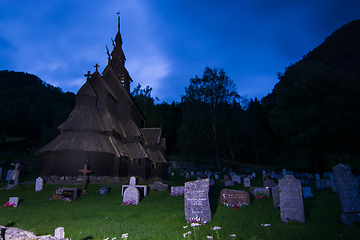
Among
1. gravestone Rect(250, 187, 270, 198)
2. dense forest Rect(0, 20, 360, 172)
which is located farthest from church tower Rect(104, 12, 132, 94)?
gravestone Rect(250, 187, 270, 198)

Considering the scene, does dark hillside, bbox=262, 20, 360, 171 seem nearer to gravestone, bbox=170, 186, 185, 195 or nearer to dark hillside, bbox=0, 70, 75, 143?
gravestone, bbox=170, 186, 185, 195

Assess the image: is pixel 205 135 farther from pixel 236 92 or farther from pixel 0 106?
pixel 0 106

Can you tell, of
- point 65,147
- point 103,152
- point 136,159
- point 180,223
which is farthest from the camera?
point 136,159

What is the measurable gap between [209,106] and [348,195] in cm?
3008

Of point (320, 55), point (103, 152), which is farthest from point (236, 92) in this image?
point (320, 55)

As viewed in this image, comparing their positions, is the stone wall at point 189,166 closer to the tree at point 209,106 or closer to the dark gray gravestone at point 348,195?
the tree at point 209,106

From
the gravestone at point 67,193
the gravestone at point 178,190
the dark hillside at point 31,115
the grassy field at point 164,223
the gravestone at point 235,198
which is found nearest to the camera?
the grassy field at point 164,223

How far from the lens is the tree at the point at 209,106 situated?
121 ft

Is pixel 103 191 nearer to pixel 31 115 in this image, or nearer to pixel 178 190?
pixel 178 190

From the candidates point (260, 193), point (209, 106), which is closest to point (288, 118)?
point (209, 106)

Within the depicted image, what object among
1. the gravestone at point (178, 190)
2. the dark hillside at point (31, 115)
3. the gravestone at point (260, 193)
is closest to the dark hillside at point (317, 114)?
the gravestone at point (260, 193)

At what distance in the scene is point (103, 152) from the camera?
70.4 feet

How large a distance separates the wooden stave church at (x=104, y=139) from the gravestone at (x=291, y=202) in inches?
665

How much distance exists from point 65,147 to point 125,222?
1458 cm
